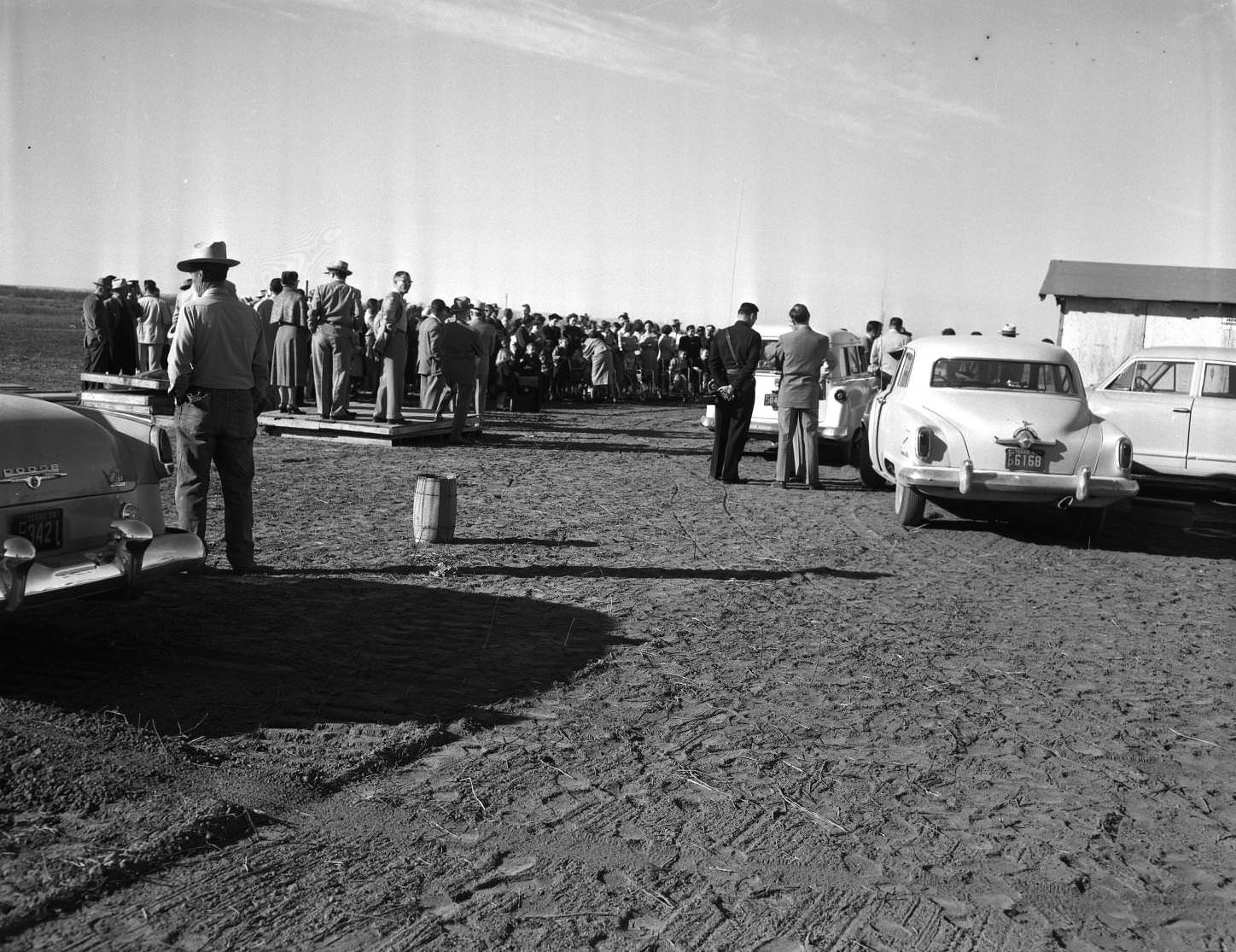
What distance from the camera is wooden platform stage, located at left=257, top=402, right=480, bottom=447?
15461 mm

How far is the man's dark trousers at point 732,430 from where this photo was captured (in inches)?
528

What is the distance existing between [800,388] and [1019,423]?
307 centimetres

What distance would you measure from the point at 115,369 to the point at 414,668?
16.3 meters

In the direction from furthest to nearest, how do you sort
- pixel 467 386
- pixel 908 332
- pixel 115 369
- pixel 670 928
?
pixel 115 369 < pixel 908 332 < pixel 467 386 < pixel 670 928

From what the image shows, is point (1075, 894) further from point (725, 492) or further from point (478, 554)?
point (725, 492)

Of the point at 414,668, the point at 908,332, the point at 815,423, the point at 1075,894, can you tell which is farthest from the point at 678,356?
the point at 1075,894

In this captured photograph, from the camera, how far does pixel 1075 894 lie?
3.77 metres

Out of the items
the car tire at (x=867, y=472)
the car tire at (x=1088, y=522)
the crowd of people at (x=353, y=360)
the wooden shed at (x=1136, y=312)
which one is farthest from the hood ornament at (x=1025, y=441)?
the wooden shed at (x=1136, y=312)

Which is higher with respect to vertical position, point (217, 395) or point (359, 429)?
point (217, 395)

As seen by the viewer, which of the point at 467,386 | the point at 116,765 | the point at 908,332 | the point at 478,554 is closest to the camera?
the point at 116,765

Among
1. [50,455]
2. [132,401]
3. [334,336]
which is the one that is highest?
[334,336]

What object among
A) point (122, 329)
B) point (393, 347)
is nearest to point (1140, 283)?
point (393, 347)

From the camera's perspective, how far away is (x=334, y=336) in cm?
1560

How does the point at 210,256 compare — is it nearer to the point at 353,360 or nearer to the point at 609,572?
the point at 609,572
